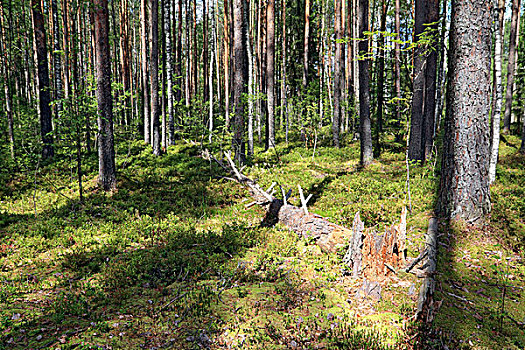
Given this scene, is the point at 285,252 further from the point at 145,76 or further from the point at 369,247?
the point at 145,76

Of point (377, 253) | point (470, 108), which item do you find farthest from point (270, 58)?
point (377, 253)

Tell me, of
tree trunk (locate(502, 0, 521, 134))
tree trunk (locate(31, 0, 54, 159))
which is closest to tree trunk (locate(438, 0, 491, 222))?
tree trunk (locate(31, 0, 54, 159))

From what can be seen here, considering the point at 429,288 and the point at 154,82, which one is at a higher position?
the point at 154,82

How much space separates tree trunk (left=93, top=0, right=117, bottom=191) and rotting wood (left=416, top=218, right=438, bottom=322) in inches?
418

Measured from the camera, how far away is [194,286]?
240 inches

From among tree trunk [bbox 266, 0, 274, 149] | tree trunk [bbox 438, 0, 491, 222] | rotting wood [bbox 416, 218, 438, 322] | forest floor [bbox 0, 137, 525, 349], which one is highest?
tree trunk [bbox 266, 0, 274, 149]

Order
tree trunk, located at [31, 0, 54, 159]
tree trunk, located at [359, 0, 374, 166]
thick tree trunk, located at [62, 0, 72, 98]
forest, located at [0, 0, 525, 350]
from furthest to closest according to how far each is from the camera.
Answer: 1. thick tree trunk, located at [62, 0, 72, 98]
2. tree trunk, located at [31, 0, 54, 159]
3. tree trunk, located at [359, 0, 374, 166]
4. forest, located at [0, 0, 525, 350]

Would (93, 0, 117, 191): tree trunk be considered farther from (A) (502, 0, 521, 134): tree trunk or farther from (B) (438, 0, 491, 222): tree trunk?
(A) (502, 0, 521, 134): tree trunk

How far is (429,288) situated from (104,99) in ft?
38.5

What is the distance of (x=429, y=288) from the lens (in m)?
4.66

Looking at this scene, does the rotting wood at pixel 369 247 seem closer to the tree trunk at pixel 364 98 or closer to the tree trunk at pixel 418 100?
the tree trunk at pixel 364 98

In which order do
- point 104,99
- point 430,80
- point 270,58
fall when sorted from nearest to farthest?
point 104,99 → point 430,80 → point 270,58

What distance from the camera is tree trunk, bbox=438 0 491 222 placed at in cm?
651

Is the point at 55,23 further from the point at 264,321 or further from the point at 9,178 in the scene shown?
the point at 264,321
